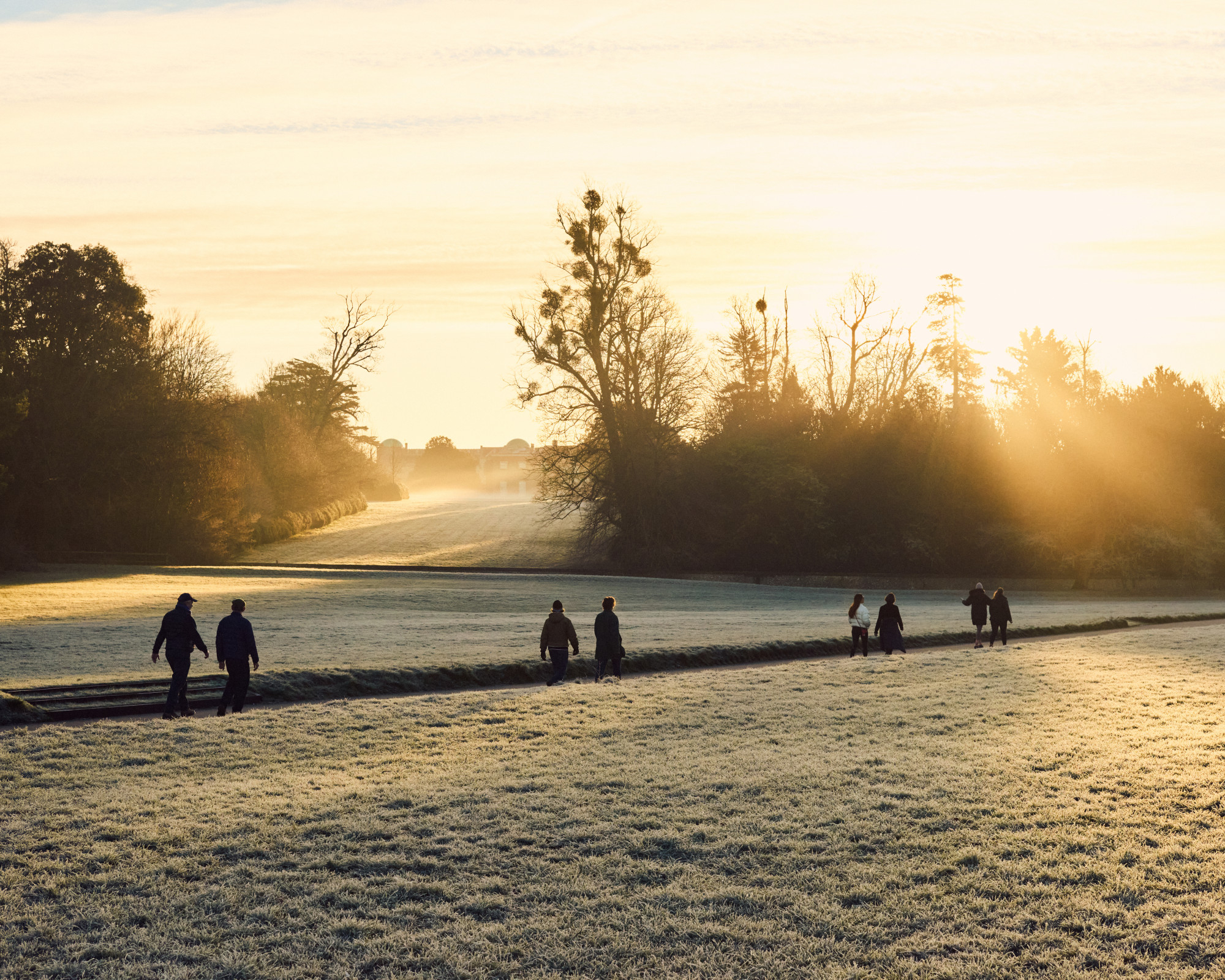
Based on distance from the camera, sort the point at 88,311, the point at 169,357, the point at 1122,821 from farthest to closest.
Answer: the point at 169,357, the point at 88,311, the point at 1122,821

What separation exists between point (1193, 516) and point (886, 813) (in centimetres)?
4354

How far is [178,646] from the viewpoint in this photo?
516 inches

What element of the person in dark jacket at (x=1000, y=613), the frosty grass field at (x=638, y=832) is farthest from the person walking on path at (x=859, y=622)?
the frosty grass field at (x=638, y=832)

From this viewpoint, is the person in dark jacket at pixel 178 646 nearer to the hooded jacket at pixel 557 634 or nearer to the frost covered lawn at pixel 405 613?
the frost covered lawn at pixel 405 613

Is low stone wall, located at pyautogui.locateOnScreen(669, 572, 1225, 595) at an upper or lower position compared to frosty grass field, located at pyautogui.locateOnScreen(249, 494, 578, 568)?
lower

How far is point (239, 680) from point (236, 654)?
1.34 feet

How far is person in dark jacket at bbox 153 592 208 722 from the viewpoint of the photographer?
1305cm

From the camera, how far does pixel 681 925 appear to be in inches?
237

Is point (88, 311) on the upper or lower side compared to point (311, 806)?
upper

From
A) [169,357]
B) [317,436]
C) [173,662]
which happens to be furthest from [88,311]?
[173,662]

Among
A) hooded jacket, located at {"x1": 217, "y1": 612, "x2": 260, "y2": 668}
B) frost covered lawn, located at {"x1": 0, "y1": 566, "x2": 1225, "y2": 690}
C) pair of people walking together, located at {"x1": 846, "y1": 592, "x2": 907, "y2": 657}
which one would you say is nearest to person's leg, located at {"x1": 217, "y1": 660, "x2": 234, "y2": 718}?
hooded jacket, located at {"x1": 217, "y1": 612, "x2": 260, "y2": 668}

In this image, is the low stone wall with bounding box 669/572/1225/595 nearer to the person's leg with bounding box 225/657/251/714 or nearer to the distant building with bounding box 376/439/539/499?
the person's leg with bounding box 225/657/251/714

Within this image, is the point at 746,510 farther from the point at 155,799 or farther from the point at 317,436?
the point at 155,799

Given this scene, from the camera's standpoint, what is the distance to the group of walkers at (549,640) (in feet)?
43.0
